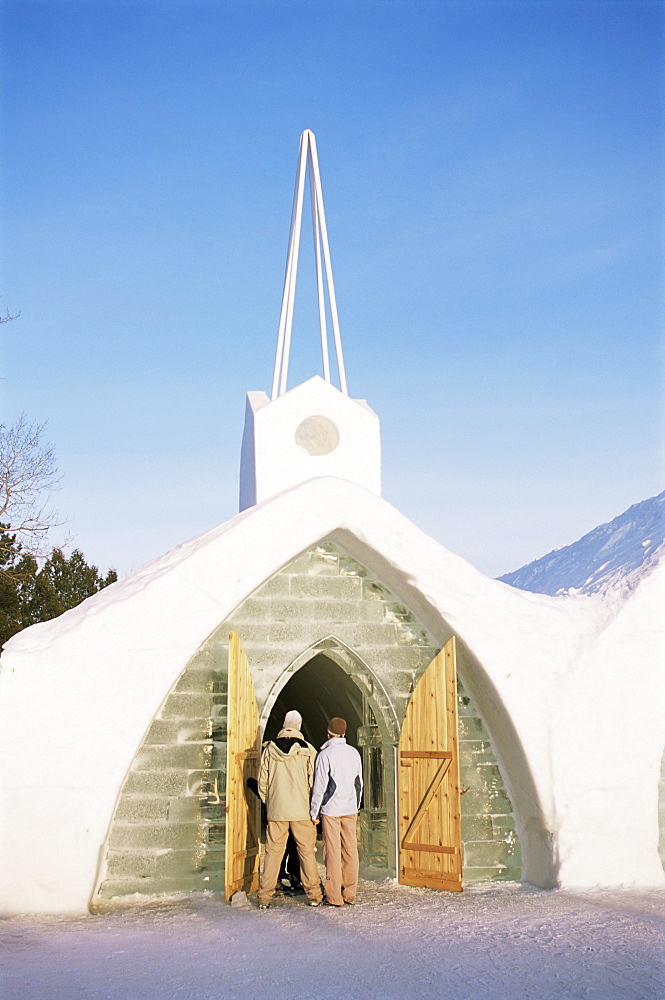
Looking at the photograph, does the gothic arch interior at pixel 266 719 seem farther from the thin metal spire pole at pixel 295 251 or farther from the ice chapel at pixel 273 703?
the thin metal spire pole at pixel 295 251

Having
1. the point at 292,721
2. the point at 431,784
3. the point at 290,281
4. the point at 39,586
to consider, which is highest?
the point at 290,281

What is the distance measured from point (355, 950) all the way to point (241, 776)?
193 cm

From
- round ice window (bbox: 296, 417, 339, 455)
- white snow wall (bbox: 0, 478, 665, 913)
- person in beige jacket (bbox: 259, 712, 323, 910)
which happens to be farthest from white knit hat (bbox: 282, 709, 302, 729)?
round ice window (bbox: 296, 417, 339, 455)

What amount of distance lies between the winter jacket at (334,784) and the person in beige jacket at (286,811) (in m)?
0.15

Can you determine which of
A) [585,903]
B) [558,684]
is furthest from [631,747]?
[585,903]

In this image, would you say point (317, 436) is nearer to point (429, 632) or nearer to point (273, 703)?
point (429, 632)

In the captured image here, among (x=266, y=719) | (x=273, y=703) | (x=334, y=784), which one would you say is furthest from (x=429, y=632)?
(x=334, y=784)

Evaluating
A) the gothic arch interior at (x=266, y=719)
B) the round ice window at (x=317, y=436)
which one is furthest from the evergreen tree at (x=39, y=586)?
the gothic arch interior at (x=266, y=719)

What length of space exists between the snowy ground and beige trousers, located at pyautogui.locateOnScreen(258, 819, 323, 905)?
0.52 feet

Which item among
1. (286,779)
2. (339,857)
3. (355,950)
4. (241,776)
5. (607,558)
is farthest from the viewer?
(607,558)

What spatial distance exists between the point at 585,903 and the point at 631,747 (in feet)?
4.94

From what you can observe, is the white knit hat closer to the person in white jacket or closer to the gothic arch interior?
the person in white jacket

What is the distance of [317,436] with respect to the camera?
11.8 meters

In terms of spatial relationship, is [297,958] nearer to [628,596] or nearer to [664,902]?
[664,902]
